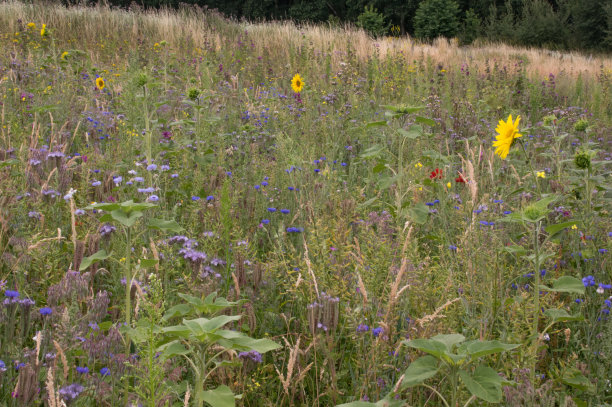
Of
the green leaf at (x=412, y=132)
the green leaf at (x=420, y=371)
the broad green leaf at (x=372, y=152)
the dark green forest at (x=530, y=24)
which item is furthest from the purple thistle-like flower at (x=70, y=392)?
the dark green forest at (x=530, y=24)

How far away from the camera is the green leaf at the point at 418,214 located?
244 cm

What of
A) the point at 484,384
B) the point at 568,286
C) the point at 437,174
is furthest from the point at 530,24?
the point at 484,384

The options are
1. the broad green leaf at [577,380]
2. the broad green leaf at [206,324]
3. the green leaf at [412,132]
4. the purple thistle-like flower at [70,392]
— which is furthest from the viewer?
the green leaf at [412,132]

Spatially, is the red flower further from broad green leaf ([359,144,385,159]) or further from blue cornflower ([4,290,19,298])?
blue cornflower ([4,290,19,298])

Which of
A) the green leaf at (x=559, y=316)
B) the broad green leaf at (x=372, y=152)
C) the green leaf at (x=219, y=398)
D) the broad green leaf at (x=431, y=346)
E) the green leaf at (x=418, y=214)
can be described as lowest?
the green leaf at (x=219, y=398)

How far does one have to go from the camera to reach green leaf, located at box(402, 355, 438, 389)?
1.10 metres

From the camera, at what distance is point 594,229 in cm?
246

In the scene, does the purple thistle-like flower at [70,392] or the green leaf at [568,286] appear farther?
the green leaf at [568,286]

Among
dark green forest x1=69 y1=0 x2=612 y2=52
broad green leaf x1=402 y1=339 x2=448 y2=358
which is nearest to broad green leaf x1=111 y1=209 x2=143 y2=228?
broad green leaf x1=402 y1=339 x2=448 y2=358

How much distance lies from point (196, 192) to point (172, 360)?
1.64m

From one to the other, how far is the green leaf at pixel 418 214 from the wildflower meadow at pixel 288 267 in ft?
0.04

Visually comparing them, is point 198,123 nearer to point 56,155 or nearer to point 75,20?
point 56,155

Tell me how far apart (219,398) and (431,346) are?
0.51 m

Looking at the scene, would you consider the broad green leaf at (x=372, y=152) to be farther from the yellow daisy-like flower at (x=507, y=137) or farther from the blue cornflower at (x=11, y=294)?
the blue cornflower at (x=11, y=294)
